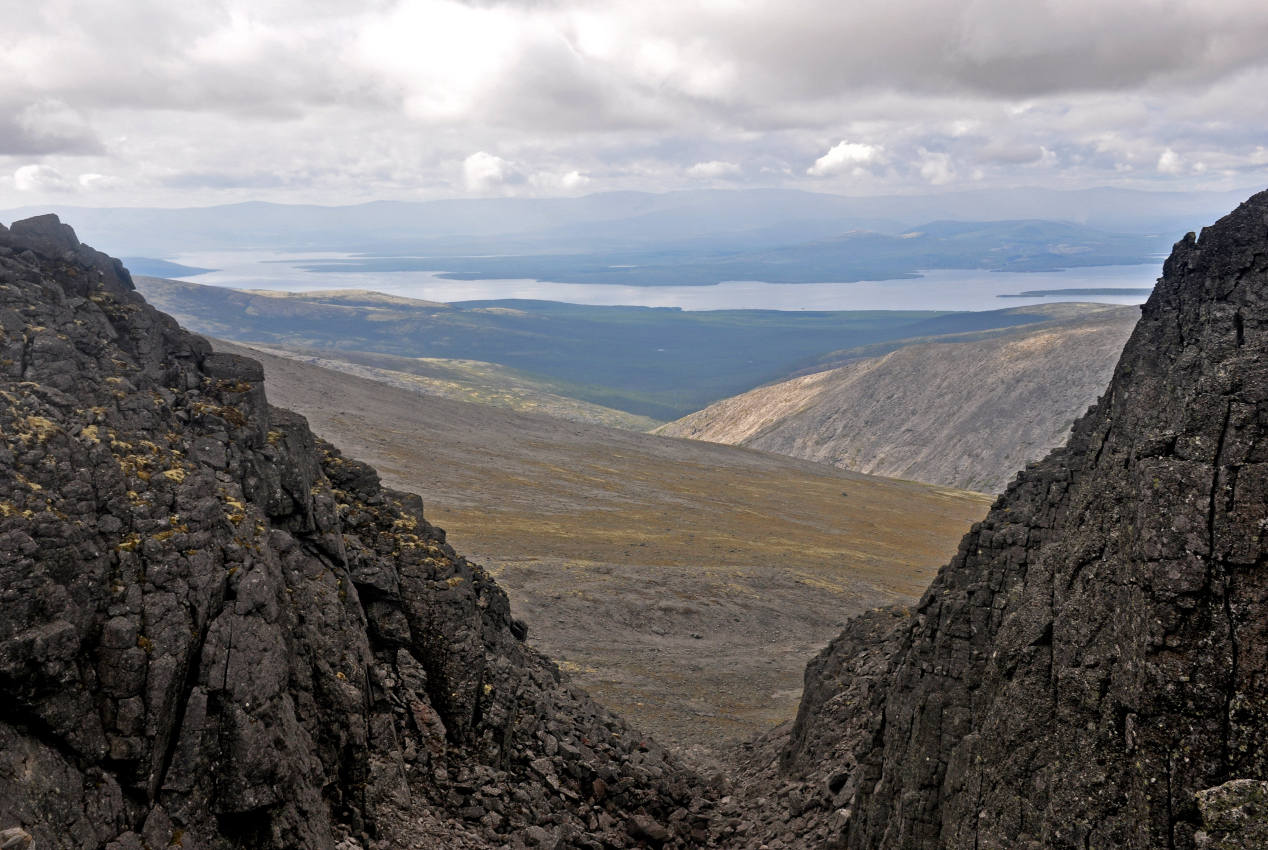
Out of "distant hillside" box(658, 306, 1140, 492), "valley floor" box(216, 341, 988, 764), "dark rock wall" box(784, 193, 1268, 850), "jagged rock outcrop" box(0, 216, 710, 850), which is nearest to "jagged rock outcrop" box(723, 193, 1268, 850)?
"dark rock wall" box(784, 193, 1268, 850)

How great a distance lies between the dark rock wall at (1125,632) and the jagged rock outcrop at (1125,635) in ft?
0.09

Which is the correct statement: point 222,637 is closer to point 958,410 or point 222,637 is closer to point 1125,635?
point 1125,635

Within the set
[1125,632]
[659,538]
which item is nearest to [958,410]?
[659,538]

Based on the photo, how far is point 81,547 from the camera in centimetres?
1323

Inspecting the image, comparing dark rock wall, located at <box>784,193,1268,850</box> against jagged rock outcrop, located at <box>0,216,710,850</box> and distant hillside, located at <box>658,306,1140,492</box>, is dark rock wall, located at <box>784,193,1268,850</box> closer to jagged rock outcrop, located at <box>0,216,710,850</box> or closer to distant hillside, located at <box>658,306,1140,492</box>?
jagged rock outcrop, located at <box>0,216,710,850</box>

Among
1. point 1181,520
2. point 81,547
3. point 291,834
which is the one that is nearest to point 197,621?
point 81,547

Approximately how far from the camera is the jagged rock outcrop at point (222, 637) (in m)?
12.4

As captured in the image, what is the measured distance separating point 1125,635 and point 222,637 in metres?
12.9

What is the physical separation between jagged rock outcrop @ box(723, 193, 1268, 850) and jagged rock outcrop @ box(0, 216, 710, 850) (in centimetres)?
857

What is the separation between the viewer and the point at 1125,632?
10.7 metres

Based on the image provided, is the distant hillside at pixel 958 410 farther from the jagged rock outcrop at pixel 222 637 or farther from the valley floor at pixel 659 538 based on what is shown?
the jagged rock outcrop at pixel 222 637

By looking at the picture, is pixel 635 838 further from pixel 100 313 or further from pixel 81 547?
pixel 100 313

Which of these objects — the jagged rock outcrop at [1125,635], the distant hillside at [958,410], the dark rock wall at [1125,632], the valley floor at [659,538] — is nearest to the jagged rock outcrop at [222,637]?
the jagged rock outcrop at [1125,635]

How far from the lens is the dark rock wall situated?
31.1 ft
